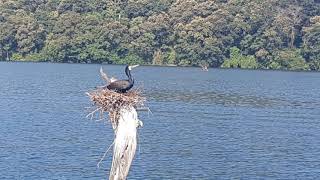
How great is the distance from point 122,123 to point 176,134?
40742mm

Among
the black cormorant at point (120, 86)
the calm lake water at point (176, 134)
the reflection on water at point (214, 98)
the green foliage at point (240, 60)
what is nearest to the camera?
the black cormorant at point (120, 86)

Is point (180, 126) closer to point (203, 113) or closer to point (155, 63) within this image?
point (203, 113)

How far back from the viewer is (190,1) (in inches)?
7180

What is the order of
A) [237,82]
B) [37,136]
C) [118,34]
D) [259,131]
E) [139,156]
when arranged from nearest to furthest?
[139,156] → [37,136] → [259,131] → [237,82] → [118,34]

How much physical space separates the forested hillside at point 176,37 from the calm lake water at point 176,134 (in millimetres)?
65623

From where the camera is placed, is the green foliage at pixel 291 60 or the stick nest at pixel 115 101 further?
the green foliage at pixel 291 60

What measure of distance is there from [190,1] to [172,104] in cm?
9938

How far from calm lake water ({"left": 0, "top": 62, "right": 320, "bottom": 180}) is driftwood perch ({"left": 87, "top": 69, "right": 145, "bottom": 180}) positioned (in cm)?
2069

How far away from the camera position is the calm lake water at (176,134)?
45.1m

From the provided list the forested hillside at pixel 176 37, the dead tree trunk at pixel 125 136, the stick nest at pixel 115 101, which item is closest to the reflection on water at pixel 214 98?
the stick nest at pixel 115 101

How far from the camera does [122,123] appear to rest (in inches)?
821

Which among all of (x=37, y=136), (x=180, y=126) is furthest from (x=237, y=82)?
(x=37, y=136)

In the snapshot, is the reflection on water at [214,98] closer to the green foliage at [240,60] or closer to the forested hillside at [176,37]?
the forested hillside at [176,37]

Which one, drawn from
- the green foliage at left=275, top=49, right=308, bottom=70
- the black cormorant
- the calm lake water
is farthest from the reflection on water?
the green foliage at left=275, top=49, right=308, bottom=70
